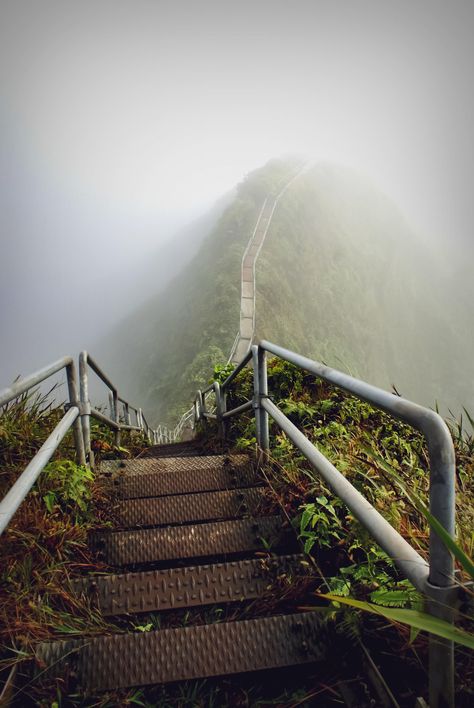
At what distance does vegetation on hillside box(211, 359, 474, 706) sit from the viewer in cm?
130

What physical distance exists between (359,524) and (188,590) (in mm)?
807

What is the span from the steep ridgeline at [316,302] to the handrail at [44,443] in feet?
69.6

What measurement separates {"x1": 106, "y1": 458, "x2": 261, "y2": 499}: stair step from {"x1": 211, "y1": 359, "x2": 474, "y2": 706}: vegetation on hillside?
20 centimetres

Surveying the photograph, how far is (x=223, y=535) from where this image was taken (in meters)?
2.22

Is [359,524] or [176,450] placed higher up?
[359,524]

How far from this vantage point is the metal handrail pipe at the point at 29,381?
1646 millimetres

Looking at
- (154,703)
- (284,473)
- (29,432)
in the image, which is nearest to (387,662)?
(154,703)

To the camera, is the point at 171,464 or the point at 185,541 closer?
the point at 185,541

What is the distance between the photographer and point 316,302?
123 feet

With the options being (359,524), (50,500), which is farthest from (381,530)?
(50,500)

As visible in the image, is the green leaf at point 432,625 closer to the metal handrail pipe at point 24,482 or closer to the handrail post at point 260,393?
the metal handrail pipe at point 24,482

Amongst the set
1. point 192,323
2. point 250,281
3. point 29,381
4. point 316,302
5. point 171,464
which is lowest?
point 171,464

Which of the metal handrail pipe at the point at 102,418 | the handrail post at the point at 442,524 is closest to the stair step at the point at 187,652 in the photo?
the handrail post at the point at 442,524

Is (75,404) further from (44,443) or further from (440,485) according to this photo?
(440,485)
